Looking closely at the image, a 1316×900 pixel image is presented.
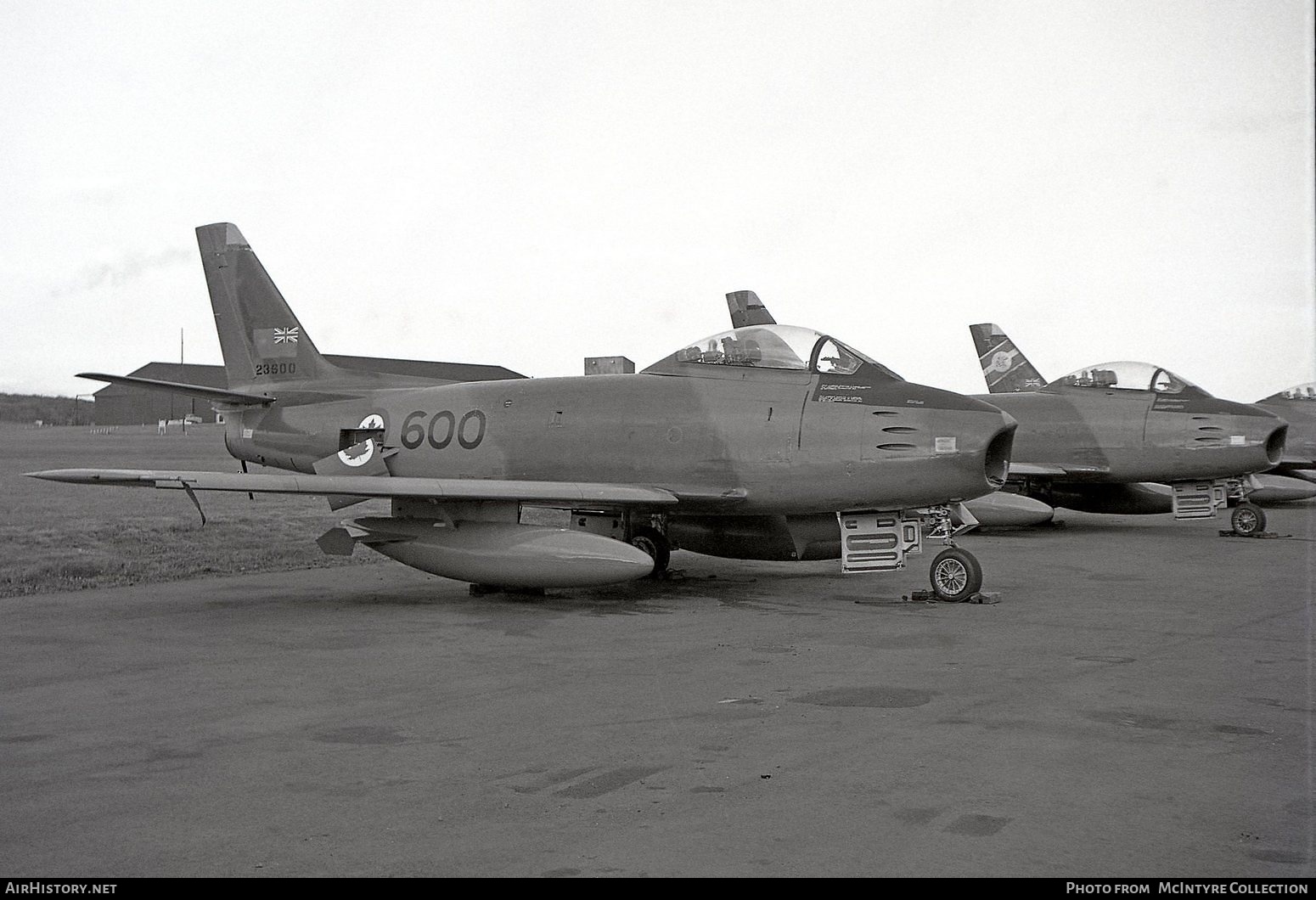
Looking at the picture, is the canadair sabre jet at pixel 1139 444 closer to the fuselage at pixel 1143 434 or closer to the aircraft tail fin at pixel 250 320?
the fuselage at pixel 1143 434

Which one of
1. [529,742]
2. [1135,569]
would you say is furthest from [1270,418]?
[529,742]

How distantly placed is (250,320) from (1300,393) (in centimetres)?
2059

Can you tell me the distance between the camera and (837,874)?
131 inches

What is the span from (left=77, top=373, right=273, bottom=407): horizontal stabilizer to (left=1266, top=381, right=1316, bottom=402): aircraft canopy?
2013 cm

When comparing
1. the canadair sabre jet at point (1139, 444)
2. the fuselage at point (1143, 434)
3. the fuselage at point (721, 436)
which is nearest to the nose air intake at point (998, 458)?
the fuselage at point (721, 436)

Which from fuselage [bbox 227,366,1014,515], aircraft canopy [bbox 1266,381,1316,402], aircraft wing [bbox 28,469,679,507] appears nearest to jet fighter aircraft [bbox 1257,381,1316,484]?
aircraft canopy [bbox 1266,381,1316,402]

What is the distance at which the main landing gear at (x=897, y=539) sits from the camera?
991cm

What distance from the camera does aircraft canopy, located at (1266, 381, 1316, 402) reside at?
22.4 metres

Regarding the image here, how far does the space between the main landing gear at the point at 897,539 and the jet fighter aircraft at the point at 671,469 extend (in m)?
0.02

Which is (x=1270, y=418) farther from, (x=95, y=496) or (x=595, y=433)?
(x=95, y=496)

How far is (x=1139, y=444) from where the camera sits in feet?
56.7

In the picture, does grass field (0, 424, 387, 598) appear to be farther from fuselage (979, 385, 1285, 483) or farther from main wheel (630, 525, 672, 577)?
fuselage (979, 385, 1285, 483)

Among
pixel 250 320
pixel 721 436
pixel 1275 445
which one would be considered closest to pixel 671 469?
pixel 721 436

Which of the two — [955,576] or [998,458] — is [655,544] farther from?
[998,458]
